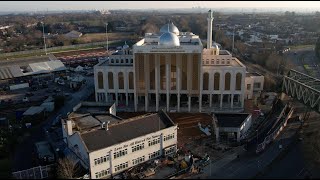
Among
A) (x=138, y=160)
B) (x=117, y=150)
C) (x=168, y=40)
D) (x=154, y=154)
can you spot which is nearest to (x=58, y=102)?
(x=168, y=40)

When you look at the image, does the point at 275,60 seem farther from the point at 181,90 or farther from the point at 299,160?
the point at 299,160

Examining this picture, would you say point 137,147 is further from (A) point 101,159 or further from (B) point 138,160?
(A) point 101,159

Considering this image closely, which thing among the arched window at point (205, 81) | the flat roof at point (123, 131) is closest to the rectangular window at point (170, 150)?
the flat roof at point (123, 131)

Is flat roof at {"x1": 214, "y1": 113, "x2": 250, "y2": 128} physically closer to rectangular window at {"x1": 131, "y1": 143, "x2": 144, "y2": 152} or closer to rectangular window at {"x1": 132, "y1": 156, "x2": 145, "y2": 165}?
rectangular window at {"x1": 132, "y1": 156, "x2": 145, "y2": 165}

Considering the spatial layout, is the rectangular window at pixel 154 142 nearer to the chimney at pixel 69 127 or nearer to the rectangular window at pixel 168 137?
the rectangular window at pixel 168 137

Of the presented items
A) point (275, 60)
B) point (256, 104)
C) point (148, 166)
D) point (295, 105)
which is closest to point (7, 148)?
point (148, 166)

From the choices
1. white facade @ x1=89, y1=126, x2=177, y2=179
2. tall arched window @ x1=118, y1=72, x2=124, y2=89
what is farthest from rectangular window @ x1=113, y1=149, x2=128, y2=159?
tall arched window @ x1=118, y1=72, x2=124, y2=89
